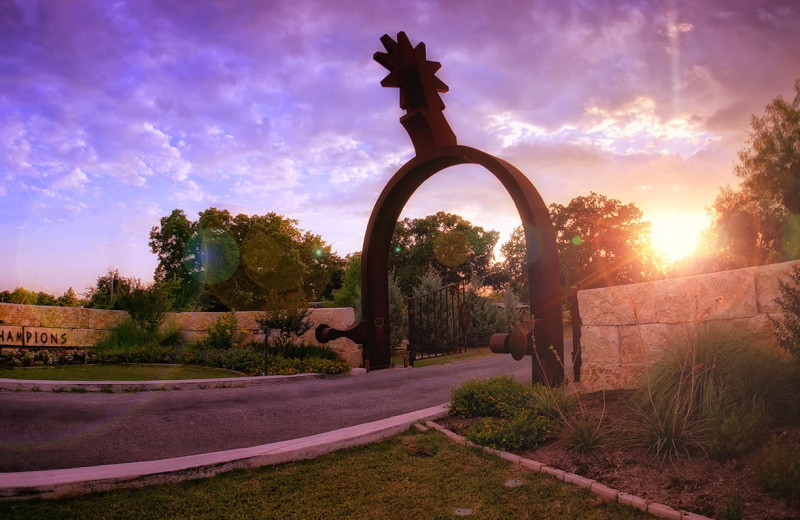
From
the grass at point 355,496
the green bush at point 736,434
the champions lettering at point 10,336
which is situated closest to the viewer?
the grass at point 355,496

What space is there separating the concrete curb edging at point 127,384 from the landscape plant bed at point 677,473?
632cm

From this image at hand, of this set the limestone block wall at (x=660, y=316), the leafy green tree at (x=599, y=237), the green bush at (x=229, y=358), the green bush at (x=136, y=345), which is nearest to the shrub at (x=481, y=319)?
the green bush at (x=229, y=358)

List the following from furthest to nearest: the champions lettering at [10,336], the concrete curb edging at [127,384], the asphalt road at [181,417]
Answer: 1. the champions lettering at [10,336]
2. the concrete curb edging at [127,384]
3. the asphalt road at [181,417]

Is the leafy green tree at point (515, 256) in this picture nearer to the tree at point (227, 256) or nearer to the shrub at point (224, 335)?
the tree at point (227, 256)

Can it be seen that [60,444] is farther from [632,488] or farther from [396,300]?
[396,300]

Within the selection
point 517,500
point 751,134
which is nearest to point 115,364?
point 517,500

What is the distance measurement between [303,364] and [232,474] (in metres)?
6.63

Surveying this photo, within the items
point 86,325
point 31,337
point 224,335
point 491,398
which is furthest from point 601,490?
point 86,325

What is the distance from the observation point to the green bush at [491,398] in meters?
5.08

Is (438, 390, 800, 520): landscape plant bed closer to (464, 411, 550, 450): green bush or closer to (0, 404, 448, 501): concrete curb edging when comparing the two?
(464, 411, 550, 450): green bush

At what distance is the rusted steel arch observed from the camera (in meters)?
4.74

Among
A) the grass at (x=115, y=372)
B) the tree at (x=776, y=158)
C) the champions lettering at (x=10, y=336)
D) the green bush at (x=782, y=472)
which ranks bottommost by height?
the grass at (x=115, y=372)

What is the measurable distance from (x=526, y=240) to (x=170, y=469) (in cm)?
A: 382

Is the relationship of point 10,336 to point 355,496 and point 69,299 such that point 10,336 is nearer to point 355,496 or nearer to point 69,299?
point 355,496
